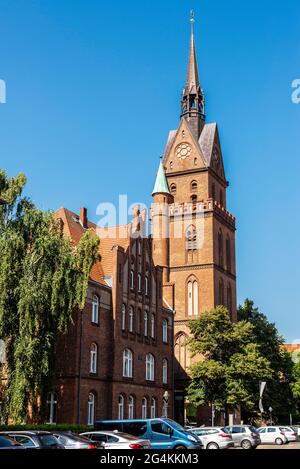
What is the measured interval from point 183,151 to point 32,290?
41319mm

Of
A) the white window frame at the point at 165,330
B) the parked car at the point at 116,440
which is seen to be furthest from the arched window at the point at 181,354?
the parked car at the point at 116,440

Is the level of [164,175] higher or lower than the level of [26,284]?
higher

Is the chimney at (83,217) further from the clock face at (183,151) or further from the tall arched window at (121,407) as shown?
the clock face at (183,151)

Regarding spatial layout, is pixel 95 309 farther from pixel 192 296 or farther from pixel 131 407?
pixel 192 296

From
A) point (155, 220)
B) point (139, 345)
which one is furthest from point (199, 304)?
point (139, 345)

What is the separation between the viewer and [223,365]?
1911 inches

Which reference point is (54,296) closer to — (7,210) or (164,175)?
(7,210)

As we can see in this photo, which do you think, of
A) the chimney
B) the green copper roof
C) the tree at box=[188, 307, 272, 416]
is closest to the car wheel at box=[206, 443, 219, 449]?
the tree at box=[188, 307, 272, 416]

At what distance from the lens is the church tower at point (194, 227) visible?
205 ft

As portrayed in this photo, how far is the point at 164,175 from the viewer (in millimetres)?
67312

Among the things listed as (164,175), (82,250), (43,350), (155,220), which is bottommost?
(43,350)

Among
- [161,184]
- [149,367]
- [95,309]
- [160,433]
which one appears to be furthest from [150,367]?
[161,184]

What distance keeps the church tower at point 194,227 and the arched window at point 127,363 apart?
41.4ft
